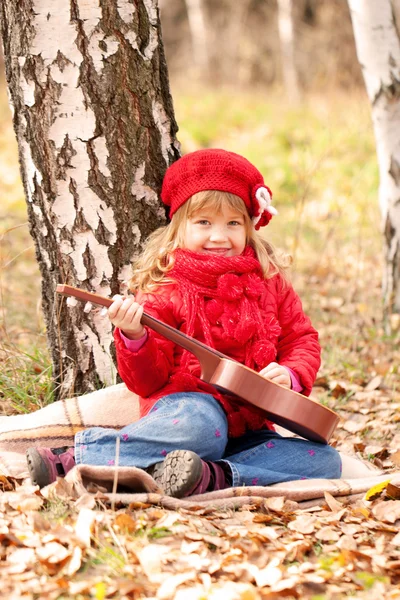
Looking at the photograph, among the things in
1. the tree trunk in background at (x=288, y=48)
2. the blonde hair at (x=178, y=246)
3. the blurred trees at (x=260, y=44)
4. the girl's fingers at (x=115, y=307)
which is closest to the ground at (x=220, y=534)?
the girl's fingers at (x=115, y=307)

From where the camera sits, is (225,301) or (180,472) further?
(225,301)

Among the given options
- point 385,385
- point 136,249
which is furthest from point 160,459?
point 385,385

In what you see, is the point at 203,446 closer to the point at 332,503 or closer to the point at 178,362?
the point at 178,362

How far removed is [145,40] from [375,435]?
2.27 metres

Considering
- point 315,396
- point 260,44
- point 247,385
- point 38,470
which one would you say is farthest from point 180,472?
point 260,44

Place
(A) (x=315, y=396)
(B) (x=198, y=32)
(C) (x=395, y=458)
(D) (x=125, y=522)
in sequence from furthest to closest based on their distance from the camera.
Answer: (B) (x=198, y=32), (A) (x=315, y=396), (C) (x=395, y=458), (D) (x=125, y=522)

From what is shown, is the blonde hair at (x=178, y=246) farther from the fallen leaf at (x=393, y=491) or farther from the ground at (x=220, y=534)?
the fallen leaf at (x=393, y=491)

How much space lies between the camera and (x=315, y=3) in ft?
55.6

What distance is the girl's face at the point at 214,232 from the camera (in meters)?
3.11

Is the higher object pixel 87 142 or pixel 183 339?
pixel 87 142

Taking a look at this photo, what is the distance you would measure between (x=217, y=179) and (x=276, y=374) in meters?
0.86

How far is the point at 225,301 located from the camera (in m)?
3.11

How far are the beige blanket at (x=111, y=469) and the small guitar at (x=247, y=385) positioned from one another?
0.85ft

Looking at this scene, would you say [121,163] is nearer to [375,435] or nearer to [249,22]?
[375,435]
